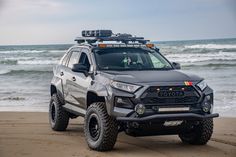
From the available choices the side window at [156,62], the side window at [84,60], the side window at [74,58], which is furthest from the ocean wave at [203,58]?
the side window at [84,60]

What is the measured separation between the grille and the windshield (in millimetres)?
1094

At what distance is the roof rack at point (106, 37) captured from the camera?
8445 millimetres

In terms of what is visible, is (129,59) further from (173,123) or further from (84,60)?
(173,123)

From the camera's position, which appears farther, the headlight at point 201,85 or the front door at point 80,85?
the front door at point 80,85

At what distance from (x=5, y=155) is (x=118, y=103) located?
5.80ft

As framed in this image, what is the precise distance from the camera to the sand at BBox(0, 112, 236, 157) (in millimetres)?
7202

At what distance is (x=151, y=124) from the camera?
685 cm

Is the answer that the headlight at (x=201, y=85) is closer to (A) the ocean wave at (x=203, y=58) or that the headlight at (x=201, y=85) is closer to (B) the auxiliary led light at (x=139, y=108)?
(B) the auxiliary led light at (x=139, y=108)

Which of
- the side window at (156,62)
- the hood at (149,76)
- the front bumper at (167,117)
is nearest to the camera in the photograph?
the front bumper at (167,117)

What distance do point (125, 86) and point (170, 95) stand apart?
0.63 m

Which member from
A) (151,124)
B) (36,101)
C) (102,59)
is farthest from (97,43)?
(36,101)

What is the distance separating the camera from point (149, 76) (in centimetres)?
718

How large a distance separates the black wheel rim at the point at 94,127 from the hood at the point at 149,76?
2.23ft

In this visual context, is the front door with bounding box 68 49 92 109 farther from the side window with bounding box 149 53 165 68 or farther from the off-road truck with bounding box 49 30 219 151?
the side window with bounding box 149 53 165 68
